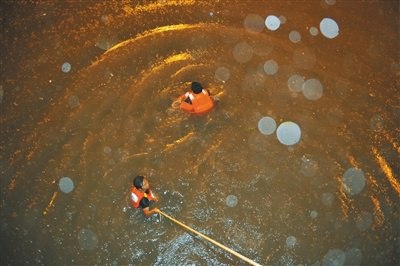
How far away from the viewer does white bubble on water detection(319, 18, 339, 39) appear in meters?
8.55

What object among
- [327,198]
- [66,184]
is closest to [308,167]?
[327,198]

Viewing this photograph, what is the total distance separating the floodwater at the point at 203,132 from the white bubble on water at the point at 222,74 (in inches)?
1.0

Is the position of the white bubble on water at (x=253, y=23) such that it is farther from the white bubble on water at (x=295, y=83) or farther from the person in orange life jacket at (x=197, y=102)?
the person in orange life jacket at (x=197, y=102)

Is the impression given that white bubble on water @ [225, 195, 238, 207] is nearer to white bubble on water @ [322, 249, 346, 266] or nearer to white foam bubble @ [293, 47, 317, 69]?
white bubble on water @ [322, 249, 346, 266]

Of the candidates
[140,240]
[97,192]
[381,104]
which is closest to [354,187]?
[381,104]

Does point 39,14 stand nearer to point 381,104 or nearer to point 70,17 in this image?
point 70,17

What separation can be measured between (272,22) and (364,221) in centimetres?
414

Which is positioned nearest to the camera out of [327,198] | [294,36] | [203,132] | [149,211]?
[149,211]

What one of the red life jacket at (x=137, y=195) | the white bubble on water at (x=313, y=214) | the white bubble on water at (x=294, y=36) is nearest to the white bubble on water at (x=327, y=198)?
the white bubble on water at (x=313, y=214)

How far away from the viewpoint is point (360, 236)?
21.6ft

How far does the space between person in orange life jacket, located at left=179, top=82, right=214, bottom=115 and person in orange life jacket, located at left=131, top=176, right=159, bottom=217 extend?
1.54 m

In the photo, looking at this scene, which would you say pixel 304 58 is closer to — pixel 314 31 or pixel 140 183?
pixel 314 31

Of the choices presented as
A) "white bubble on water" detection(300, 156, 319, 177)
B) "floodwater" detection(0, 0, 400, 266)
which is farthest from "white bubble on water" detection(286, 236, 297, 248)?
"white bubble on water" detection(300, 156, 319, 177)

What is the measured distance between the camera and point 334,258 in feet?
21.0
